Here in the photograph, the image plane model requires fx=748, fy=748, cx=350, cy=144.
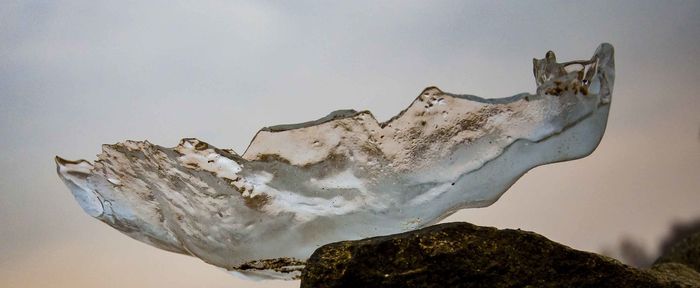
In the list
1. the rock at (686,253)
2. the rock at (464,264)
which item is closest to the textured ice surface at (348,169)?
the rock at (464,264)

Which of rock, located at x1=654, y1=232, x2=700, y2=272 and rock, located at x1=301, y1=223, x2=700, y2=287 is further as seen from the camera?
rock, located at x1=654, y1=232, x2=700, y2=272

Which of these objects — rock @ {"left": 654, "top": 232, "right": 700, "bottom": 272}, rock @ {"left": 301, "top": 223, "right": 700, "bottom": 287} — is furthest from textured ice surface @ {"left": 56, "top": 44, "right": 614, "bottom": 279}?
rock @ {"left": 654, "top": 232, "right": 700, "bottom": 272}

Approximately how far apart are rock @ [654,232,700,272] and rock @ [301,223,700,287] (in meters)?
1.36

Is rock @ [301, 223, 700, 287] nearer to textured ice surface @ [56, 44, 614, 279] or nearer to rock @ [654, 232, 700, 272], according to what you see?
textured ice surface @ [56, 44, 614, 279]

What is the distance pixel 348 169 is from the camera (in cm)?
114

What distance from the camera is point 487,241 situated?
3.24 feet

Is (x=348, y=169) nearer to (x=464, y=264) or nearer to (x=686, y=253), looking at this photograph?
(x=464, y=264)

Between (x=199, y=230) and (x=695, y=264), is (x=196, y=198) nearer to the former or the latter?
(x=199, y=230)

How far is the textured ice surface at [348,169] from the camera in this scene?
43.6 inches

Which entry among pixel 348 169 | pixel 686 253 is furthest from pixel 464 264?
pixel 686 253

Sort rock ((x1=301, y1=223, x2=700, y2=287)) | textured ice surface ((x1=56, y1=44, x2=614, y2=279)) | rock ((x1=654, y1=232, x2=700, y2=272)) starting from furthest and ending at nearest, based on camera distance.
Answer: rock ((x1=654, y1=232, x2=700, y2=272))
textured ice surface ((x1=56, y1=44, x2=614, y2=279))
rock ((x1=301, y1=223, x2=700, y2=287))

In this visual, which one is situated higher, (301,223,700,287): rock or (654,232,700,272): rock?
(654,232,700,272): rock

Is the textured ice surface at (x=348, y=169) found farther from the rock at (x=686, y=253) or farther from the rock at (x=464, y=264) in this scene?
the rock at (x=686, y=253)

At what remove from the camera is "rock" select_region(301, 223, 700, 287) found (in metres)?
0.95
